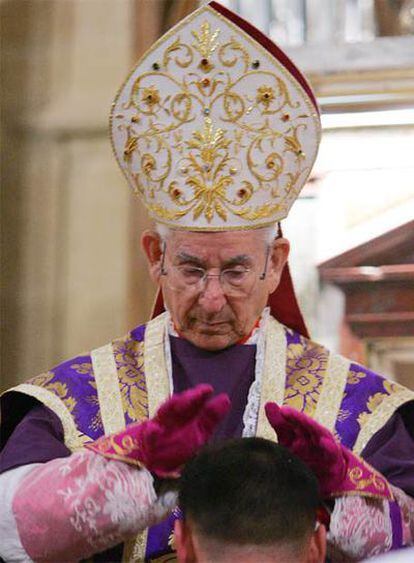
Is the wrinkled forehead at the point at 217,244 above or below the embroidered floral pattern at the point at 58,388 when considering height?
above

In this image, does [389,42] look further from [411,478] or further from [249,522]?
[249,522]

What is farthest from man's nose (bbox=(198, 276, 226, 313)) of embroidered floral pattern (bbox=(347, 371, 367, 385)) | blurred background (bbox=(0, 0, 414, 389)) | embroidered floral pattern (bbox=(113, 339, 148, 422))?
blurred background (bbox=(0, 0, 414, 389))

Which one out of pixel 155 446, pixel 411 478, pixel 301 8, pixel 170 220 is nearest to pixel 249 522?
pixel 155 446

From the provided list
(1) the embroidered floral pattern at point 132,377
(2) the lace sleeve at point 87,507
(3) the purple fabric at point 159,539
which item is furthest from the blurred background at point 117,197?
(2) the lace sleeve at point 87,507

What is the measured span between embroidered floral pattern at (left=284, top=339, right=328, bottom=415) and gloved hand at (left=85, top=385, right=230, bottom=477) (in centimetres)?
74

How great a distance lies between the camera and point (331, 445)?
2.95m

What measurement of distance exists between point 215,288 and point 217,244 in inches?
4.9

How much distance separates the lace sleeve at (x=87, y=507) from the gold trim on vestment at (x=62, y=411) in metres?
0.40

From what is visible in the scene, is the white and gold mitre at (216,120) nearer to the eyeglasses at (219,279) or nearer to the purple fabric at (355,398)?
the eyeglasses at (219,279)

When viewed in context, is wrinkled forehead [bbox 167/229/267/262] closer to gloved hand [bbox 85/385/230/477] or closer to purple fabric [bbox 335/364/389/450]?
purple fabric [bbox 335/364/389/450]

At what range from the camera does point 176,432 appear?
2.91m

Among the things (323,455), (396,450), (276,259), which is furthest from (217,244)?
(323,455)

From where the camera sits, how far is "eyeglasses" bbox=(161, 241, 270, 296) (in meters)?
3.56

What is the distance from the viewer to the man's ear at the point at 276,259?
3.69m
